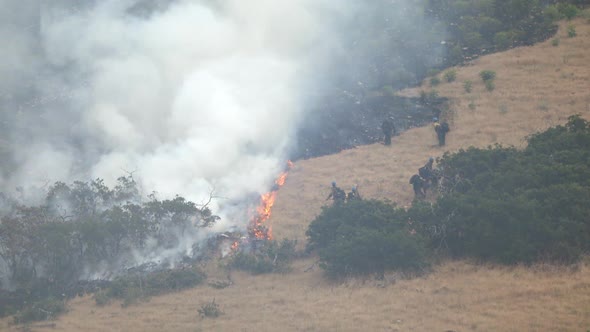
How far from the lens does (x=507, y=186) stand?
18703 mm

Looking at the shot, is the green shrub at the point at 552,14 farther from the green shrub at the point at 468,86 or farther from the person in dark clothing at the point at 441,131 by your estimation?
the person in dark clothing at the point at 441,131

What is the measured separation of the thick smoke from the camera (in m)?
26.0

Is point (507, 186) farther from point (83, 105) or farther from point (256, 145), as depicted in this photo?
point (83, 105)

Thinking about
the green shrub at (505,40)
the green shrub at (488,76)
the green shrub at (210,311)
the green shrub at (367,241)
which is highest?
the green shrub at (505,40)

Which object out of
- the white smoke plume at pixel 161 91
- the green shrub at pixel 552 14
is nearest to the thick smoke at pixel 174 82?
the white smoke plume at pixel 161 91

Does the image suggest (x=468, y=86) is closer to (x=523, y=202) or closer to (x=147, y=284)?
(x=523, y=202)

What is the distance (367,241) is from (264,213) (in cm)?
694

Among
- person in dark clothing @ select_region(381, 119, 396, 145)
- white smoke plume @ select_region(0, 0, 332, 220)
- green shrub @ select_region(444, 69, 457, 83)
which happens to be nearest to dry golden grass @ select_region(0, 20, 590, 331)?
person in dark clothing @ select_region(381, 119, 396, 145)

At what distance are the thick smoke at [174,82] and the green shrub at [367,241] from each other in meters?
5.58

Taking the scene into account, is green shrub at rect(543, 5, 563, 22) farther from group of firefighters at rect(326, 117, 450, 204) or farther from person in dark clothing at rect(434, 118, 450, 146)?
group of firefighters at rect(326, 117, 450, 204)

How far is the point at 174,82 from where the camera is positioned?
102ft

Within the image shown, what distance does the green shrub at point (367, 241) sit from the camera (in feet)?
56.8

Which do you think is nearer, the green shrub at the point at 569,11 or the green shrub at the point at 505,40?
the green shrub at the point at 569,11

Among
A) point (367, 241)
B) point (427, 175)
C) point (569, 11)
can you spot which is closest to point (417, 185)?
point (427, 175)
